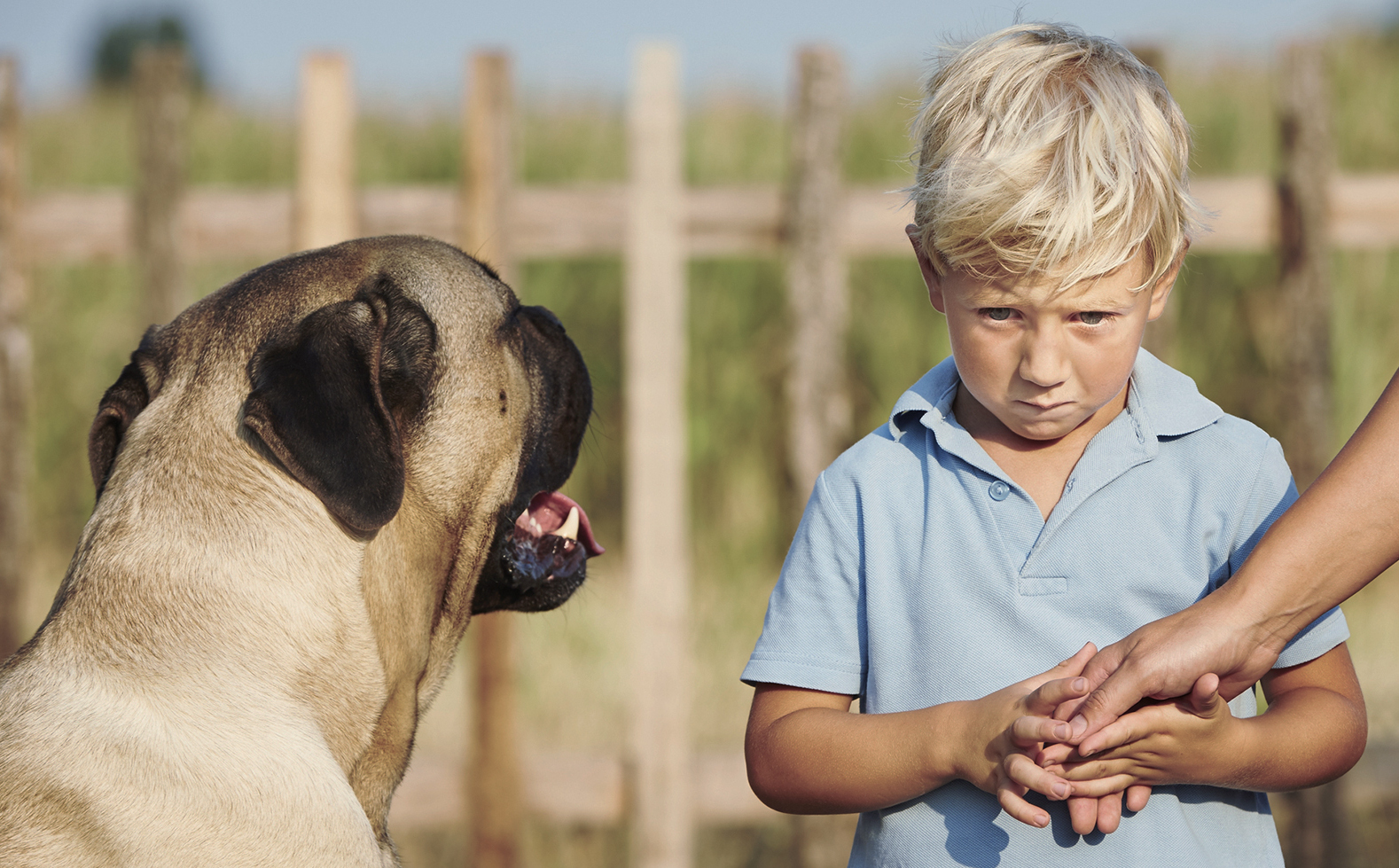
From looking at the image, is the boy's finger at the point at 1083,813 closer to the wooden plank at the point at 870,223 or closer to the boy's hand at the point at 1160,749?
the boy's hand at the point at 1160,749

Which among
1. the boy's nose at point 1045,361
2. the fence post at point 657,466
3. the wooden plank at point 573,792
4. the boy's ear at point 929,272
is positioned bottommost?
the wooden plank at point 573,792

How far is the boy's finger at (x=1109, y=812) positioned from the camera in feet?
5.65

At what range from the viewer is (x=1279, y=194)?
4.48 meters

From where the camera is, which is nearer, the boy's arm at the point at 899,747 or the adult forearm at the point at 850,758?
the boy's arm at the point at 899,747

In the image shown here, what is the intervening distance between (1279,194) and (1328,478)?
3192 millimetres

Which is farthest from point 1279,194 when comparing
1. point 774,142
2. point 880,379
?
point 774,142

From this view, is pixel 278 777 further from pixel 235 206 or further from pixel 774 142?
pixel 774 142

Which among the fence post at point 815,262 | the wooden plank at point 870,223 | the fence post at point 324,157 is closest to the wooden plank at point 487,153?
the fence post at point 324,157

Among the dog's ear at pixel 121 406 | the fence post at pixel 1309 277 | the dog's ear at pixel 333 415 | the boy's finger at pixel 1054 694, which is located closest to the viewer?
the boy's finger at pixel 1054 694

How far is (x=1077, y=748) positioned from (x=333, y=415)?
136cm

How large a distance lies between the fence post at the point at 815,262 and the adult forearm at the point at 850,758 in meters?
2.62

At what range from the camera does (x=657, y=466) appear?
4.55 m

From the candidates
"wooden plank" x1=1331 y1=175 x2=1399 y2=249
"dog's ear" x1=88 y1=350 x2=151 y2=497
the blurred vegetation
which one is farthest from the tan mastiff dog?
the blurred vegetation

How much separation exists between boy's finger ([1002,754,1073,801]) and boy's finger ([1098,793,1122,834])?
4.5 inches
